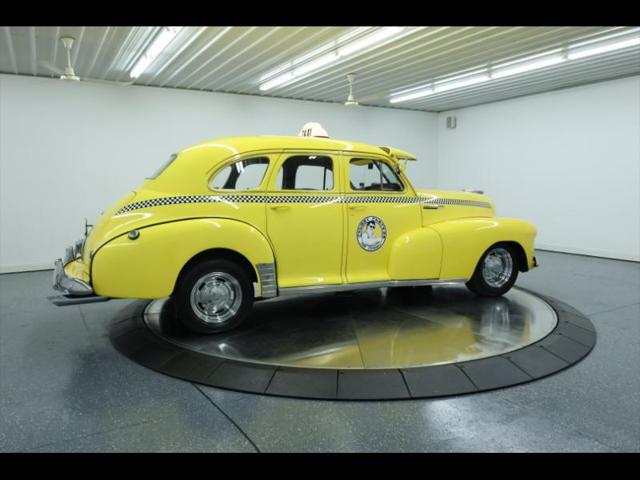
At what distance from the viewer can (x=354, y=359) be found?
10.8 feet

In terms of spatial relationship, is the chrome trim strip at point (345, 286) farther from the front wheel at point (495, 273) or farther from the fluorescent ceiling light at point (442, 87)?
the fluorescent ceiling light at point (442, 87)

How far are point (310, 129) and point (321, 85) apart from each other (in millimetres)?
2195

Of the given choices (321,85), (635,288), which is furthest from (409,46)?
(635,288)

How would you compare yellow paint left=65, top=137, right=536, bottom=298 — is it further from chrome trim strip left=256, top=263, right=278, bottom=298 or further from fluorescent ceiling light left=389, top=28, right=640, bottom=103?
fluorescent ceiling light left=389, top=28, right=640, bottom=103

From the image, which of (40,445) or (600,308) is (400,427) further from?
(600,308)

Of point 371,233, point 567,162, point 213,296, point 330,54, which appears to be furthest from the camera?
point 567,162

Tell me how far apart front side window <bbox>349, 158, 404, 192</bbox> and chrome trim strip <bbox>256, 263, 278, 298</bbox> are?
4.46 feet

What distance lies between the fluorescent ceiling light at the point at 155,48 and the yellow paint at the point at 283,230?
6.21 feet

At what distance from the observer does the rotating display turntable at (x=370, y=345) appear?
296cm

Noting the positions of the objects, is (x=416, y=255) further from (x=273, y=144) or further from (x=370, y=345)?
(x=273, y=144)

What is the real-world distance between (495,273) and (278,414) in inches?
136

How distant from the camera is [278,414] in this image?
8.59ft

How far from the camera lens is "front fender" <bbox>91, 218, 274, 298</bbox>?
11.1ft

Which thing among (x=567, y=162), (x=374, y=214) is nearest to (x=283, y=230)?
(x=374, y=214)
